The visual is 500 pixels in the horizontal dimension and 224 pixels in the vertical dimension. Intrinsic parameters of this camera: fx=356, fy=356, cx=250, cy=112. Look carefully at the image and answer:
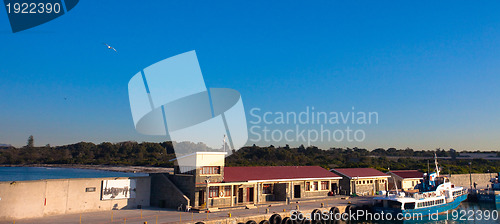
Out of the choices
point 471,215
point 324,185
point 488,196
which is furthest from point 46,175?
point 488,196

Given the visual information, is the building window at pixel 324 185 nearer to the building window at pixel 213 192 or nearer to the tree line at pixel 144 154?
the building window at pixel 213 192

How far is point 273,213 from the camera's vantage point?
28.6 meters

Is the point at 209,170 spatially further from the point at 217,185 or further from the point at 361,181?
the point at 361,181

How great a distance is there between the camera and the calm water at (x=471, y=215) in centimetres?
3616

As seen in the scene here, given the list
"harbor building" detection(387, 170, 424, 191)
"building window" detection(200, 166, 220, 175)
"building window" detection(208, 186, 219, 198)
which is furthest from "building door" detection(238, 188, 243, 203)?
"harbor building" detection(387, 170, 424, 191)

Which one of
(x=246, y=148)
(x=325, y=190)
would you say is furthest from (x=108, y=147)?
(x=325, y=190)

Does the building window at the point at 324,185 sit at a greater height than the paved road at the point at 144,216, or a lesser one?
greater

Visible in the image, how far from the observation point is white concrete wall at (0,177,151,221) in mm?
24172

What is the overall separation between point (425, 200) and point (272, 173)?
15.8m

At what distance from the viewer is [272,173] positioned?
3772 cm

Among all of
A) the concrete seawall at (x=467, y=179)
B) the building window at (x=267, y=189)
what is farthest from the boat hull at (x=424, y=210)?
the concrete seawall at (x=467, y=179)

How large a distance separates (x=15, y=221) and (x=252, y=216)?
16200 millimetres

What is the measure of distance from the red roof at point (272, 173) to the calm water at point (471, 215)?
10.1 meters

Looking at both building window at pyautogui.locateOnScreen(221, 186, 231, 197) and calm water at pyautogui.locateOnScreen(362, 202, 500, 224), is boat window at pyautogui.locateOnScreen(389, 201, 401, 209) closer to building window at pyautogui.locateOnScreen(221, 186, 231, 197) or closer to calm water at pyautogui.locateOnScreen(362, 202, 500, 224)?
calm water at pyautogui.locateOnScreen(362, 202, 500, 224)
